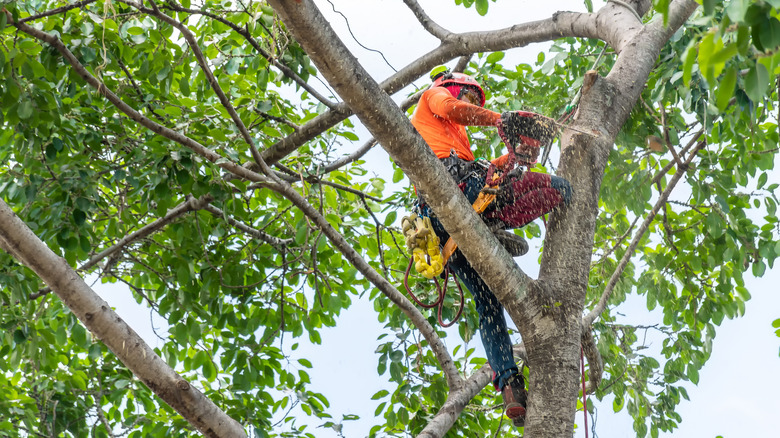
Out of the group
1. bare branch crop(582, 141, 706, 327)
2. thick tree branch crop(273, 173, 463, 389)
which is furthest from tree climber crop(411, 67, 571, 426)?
bare branch crop(582, 141, 706, 327)

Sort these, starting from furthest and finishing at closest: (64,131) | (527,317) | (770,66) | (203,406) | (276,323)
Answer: (276,323) → (64,131) → (527,317) → (203,406) → (770,66)

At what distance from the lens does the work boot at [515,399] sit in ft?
10.0

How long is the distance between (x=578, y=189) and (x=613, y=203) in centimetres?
171

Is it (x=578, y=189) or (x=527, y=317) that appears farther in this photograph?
Answer: (x=578, y=189)

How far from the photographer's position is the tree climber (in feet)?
10.2

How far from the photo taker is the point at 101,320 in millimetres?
2488

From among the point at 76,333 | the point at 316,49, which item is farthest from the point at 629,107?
the point at 76,333

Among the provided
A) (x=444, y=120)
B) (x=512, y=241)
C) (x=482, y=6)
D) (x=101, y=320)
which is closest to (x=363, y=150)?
(x=482, y=6)

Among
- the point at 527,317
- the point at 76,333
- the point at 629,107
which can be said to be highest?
the point at 629,107

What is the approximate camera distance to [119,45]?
4.15 m

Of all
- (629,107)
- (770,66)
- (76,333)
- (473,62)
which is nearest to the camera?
(770,66)

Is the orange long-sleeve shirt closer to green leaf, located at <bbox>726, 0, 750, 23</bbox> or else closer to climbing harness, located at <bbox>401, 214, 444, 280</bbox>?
climbing harness, located at <bbox>401, 214, 444, 280</bbox>

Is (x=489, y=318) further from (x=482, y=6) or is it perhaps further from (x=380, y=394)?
(x=482, y=6)

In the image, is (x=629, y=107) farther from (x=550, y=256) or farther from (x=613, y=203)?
(x=613, y=203)
